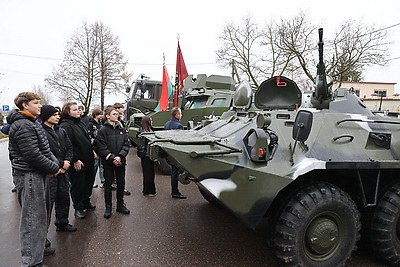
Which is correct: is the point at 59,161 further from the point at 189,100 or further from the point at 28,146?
the point at 189,100

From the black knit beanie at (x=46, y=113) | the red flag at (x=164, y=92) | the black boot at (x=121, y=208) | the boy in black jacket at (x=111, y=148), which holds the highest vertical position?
the red flag at (x=164, y=92)

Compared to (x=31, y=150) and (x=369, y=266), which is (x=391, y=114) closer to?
(x=369, y=266)

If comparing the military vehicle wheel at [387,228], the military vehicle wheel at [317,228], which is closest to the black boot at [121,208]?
the military vehicle wheel at [317,228]

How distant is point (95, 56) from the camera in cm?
2289

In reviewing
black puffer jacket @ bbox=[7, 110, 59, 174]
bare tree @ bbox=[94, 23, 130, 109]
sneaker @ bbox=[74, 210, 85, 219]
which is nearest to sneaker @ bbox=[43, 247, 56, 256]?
black puffer jacket @ bbox=[7, 110, 59, 174]

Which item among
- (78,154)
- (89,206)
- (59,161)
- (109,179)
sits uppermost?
(59,161)

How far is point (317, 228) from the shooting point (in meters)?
2.99

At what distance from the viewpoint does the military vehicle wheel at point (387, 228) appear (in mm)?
3182

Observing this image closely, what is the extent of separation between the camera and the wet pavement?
3.34 metres

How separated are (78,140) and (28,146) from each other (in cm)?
170

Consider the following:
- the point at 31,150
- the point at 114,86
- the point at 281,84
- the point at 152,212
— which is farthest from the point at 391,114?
the point at 114,86

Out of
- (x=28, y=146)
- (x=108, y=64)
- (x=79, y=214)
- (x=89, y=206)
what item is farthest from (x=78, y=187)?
(x=108, y=64)

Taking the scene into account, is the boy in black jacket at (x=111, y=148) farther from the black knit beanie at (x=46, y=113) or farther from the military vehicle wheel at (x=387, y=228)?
the military vehicle wheel at (x=387, y=228)

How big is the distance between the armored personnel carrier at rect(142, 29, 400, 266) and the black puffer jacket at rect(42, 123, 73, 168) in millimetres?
1195
